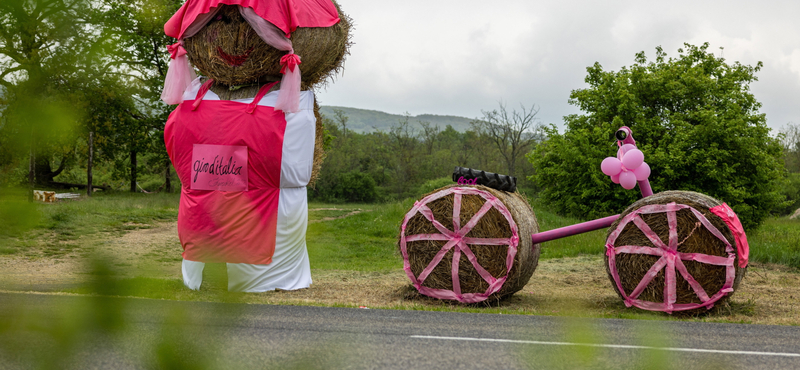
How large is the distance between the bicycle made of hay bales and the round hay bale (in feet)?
7.62

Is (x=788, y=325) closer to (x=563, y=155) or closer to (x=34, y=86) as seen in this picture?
(x=34, y=86)

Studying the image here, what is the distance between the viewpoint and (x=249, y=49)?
7.57 metres

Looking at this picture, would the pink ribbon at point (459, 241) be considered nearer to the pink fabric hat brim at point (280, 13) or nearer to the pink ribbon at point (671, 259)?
the pink ribbon at point (671, 259)

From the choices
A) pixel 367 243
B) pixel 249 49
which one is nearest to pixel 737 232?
pixel 249 49

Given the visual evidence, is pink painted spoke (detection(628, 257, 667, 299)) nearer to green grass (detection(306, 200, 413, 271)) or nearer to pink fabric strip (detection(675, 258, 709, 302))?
pink fabric strip (detection(675, 258, 709, 302))

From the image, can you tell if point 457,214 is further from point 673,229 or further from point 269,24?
point 269,24

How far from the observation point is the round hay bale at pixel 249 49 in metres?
7.52

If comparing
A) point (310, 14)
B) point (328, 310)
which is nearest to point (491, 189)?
point (328, 310)

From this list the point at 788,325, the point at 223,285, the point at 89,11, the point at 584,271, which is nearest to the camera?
the point at 89,11

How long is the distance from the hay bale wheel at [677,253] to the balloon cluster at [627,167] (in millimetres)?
684

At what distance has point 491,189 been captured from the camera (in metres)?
7.50

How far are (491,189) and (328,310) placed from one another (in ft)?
7.88

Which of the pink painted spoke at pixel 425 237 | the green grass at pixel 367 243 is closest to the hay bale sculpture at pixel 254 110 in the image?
the green grass at pixel 367 243

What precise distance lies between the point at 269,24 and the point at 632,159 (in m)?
4.57
